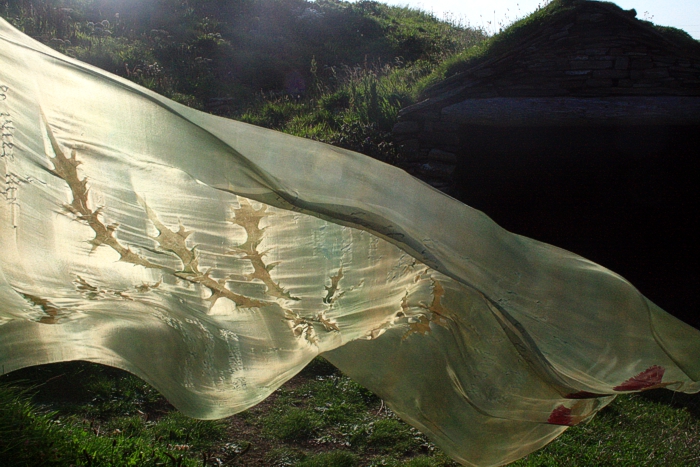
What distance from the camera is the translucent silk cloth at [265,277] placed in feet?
5.49

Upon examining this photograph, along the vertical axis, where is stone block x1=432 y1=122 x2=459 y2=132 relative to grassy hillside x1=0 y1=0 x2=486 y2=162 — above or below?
below

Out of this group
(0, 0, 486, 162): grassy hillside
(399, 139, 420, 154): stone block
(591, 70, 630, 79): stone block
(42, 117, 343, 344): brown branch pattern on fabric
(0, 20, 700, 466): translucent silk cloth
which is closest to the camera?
(0, 20, 700, 466): translucent silk cloth

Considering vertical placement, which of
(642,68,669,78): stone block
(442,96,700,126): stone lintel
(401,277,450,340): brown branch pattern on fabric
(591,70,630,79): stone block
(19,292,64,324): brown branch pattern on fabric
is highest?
(642,68,669,78): stone block

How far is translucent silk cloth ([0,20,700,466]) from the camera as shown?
167cm

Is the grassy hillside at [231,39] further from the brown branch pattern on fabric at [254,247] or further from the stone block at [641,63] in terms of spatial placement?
the brown branch pattern on fabric at [254,247]

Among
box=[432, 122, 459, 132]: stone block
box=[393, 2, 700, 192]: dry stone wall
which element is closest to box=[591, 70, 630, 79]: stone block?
box=[393, 2, 700, 192]: dry stone wall

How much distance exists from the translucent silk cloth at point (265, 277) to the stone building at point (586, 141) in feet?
17.1

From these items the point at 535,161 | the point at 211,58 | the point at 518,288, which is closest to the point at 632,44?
the point at 535,161

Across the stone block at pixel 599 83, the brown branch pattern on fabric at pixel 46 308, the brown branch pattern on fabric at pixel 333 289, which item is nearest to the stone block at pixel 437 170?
the stone block at pixel 599 83

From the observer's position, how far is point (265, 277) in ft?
6.24

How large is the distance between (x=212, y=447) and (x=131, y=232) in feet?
8.31

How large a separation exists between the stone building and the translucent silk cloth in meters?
5.22

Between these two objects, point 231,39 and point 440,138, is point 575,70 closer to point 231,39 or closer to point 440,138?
point 440,138

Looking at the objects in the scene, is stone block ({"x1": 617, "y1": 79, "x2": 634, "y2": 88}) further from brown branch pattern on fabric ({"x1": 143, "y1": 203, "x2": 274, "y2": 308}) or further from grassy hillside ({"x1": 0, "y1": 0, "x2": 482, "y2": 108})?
grassy hillside ({"x1": 0, "y1": 0, "x2": 482, "y2": 108})
